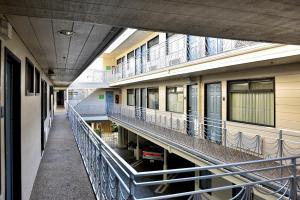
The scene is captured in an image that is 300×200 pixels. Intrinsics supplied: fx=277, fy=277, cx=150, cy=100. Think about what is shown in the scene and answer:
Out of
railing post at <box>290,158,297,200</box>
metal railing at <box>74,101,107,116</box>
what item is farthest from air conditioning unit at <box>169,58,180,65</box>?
metal railing at <box>74,101,107,116</box>

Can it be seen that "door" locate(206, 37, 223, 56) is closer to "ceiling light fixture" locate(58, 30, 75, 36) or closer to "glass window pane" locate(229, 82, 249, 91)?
"glass window pane" locate(229, 82, 249, 91)

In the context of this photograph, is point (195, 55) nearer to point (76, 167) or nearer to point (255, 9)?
point (76, 167)

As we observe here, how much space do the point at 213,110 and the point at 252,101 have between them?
7.00 ft

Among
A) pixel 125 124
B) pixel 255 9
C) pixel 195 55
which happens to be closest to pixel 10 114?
pixel 255 9

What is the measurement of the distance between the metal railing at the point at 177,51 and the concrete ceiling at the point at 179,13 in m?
4.02

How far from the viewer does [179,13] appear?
252 centimetres

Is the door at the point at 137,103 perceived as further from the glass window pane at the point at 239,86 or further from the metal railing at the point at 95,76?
the glass window pane at the point at 239,86

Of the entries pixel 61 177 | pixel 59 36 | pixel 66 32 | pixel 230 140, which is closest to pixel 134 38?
pixel 230 140

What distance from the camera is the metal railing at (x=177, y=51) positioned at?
837 cm

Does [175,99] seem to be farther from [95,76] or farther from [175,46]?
[95,76]

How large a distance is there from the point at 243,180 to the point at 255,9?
4.24 metres

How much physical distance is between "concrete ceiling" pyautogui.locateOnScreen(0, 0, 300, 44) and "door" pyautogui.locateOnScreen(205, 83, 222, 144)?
652 cm

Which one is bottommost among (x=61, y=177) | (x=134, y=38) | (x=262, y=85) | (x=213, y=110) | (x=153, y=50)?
(x=61, y=177)

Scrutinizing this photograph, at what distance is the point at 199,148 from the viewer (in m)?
7.98
